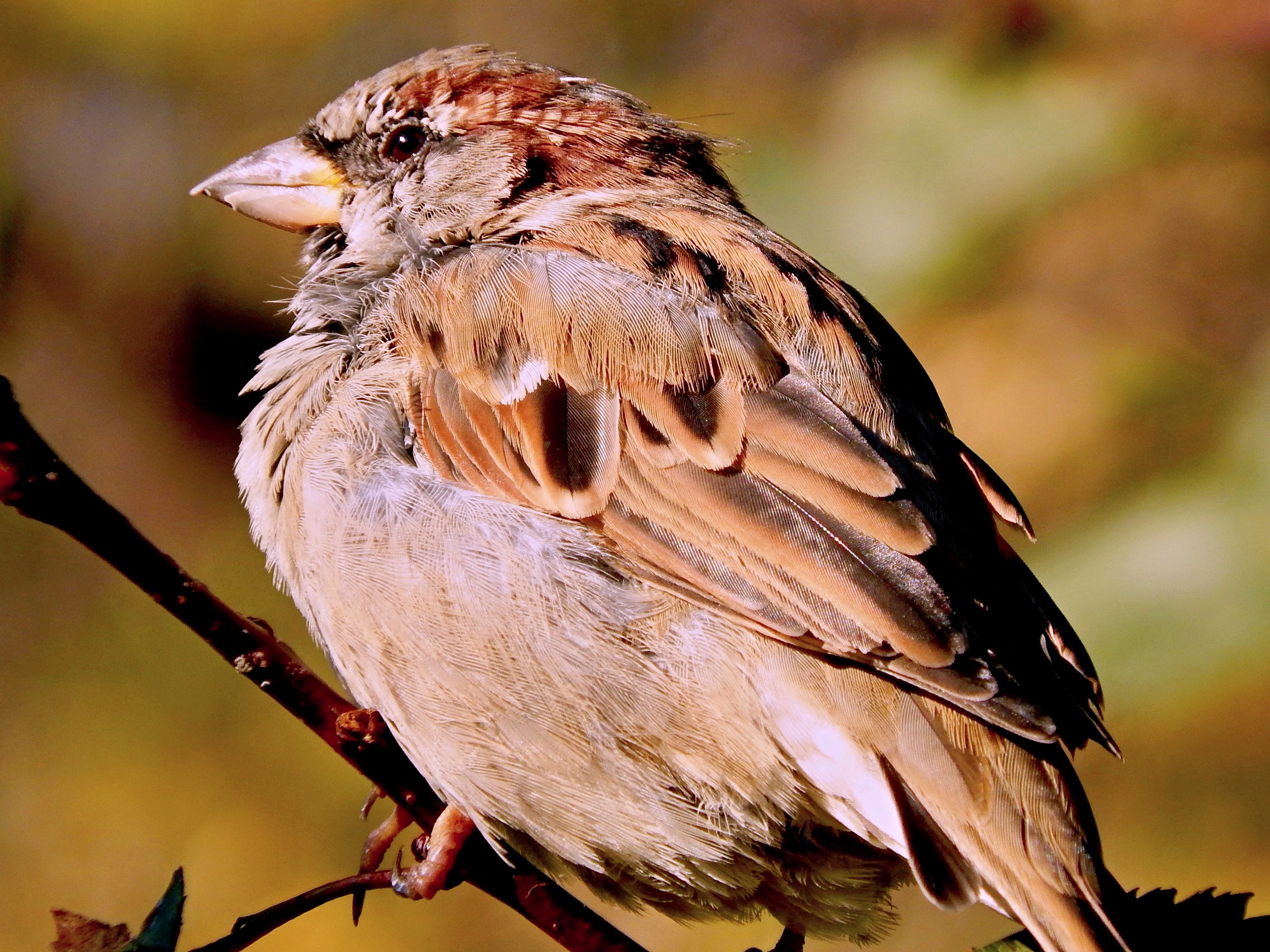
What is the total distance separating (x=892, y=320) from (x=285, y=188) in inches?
72.3

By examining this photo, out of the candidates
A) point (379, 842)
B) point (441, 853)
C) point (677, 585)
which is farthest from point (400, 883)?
point (677, 585)

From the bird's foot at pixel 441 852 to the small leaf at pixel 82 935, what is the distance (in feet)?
1.87

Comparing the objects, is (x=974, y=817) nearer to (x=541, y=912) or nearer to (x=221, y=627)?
(x=541, y=912)

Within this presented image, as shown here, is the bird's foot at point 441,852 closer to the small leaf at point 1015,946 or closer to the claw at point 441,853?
the claw at point 441,853

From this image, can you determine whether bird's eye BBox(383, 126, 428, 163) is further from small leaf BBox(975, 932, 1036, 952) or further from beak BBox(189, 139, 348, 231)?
small leaf BBox(975, 932, 1036, 952)

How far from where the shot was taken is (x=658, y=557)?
84.4 inches

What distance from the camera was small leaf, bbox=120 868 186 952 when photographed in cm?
183

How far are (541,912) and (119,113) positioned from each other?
3653mm

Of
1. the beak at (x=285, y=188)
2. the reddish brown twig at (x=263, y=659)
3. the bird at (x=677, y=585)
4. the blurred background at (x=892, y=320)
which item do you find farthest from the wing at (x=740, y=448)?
the blurred background at (x=892, y=320)

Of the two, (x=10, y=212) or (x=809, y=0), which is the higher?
(x=809, y=0)

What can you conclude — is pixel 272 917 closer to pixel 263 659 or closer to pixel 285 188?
pixel 263 659

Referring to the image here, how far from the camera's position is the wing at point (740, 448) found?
6.70 feet

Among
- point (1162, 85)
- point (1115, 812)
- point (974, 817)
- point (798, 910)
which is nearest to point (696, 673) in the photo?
point (974, 817)

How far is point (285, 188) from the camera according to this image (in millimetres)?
3111
